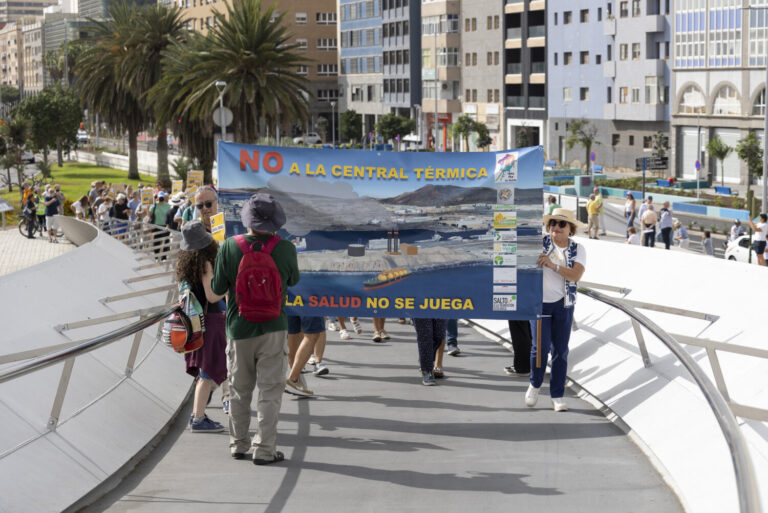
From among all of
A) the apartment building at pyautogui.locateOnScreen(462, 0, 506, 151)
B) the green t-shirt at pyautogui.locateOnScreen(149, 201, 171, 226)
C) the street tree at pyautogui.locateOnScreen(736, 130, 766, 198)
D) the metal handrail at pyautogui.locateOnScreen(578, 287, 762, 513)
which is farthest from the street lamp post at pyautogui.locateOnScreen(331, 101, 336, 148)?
the metal handrail at pyautogui.locateOnScreen(578, 287, 762, 513)

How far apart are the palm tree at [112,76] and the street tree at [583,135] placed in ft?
106

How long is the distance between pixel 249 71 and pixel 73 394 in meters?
42.8

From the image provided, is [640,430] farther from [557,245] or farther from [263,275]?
[263,275]

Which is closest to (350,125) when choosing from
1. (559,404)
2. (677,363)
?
(559,404)

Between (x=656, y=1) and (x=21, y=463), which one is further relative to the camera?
(x=656, y=1)

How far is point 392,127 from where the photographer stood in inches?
4099

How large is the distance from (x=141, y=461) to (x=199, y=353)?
1151mm

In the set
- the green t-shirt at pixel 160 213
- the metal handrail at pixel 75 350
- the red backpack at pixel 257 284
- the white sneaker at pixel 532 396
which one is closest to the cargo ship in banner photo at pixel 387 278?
the white sneaker at pixel 532 396

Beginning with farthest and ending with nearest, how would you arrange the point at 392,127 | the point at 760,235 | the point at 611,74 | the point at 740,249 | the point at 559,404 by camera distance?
the point at 392,127
the point at 611,74
the point at 740,249
the point at 760,235
the point at 559,404

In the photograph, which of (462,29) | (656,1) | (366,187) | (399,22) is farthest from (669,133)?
(366,187)

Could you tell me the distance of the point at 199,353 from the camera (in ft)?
27.9

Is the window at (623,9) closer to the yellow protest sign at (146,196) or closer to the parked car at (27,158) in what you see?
the parked car at (27,158)

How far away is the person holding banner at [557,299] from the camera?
8.93 meters

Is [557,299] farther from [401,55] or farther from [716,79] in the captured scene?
[401,55]
